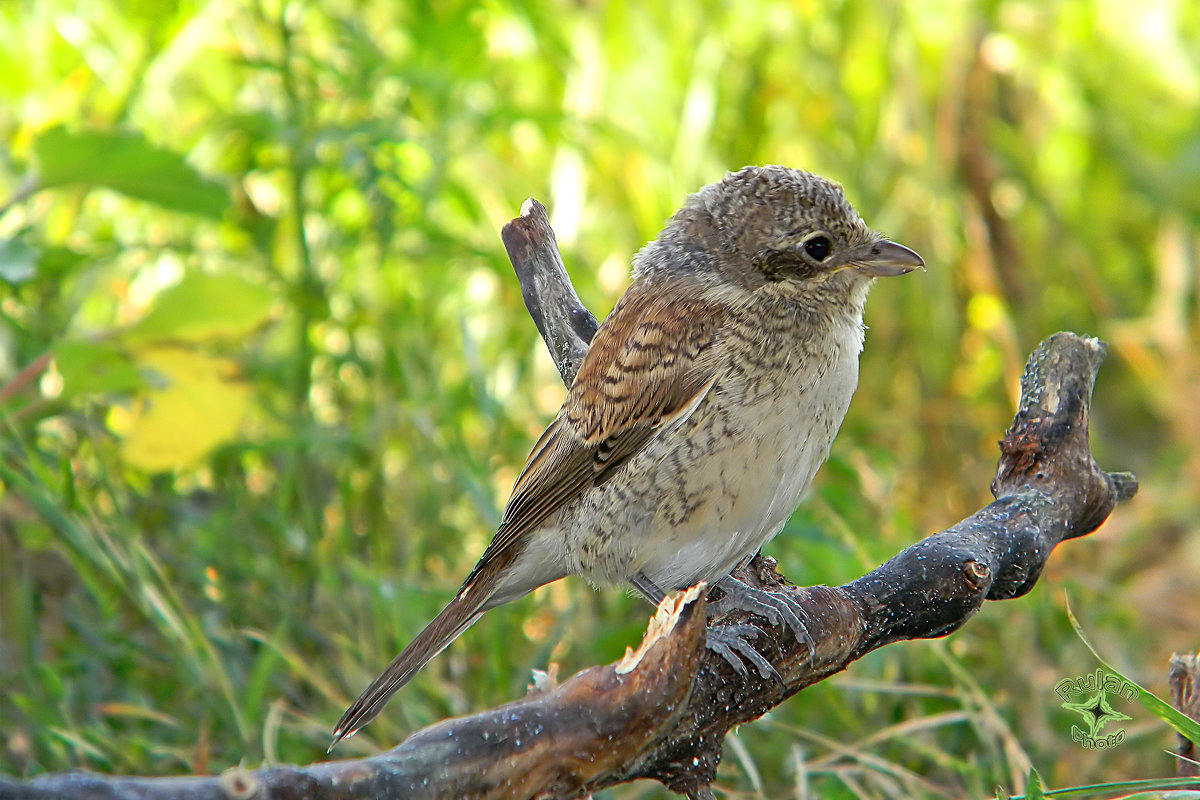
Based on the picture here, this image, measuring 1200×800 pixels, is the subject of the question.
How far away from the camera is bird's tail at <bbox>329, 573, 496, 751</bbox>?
2484 millimetres

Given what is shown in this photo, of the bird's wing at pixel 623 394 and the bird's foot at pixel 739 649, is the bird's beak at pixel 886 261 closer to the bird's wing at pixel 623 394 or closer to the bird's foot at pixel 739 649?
the bird's wing at pixel 623 394

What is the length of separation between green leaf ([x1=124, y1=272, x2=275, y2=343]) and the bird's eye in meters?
1.51

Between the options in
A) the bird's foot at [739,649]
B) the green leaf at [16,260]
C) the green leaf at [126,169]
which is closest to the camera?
the bird's foot at [739,649]

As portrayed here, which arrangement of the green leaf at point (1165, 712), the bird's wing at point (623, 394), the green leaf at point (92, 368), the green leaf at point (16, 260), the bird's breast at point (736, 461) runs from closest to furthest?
the green leaf at point (1165, 712) → the bird's breast at point (736, 461) → the bird's wing at point (623, 394) → the green leaf at point (16, 260) → the green leaf at point (92, 368)

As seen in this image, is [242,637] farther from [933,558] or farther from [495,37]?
[495,37]

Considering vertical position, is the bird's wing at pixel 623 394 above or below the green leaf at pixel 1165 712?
above

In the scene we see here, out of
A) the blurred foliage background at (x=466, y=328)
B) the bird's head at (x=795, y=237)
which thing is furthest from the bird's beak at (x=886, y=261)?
the blurred foliage background at (x=466, y=328)

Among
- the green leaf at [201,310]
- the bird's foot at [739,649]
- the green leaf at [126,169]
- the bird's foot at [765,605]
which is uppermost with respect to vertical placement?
the green leaf at [126,169]

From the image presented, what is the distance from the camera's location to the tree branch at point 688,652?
4.87 feet

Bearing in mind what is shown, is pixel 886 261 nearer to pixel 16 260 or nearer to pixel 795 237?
pixel 795 237

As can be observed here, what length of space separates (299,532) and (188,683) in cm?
71

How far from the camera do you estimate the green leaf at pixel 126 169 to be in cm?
319

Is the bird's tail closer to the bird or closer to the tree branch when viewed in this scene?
the bird

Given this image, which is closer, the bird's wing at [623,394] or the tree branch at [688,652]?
the tree branch at [688,652]
